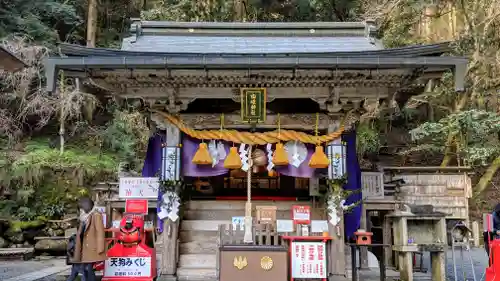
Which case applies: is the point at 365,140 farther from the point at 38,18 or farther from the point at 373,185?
the point at 38,18

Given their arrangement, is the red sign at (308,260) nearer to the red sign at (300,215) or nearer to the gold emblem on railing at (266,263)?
the red sign at (300,215)

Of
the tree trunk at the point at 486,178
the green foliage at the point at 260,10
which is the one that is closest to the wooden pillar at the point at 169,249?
the green foliage at the point at 260,10

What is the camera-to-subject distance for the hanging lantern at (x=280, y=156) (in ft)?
26.3

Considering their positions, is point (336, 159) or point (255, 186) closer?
point (336, 159)

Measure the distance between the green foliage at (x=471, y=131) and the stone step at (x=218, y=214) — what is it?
8558 mm

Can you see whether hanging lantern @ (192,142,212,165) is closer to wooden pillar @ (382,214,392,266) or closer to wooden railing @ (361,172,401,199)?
wooden pillar @ (382,214,392,266)

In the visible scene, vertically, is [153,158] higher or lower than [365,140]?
lower

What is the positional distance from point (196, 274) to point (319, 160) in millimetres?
3224

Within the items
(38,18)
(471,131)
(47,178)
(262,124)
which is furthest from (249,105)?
(38,18)

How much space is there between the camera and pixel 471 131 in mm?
15352

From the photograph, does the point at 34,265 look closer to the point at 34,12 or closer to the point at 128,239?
the point at 128,239

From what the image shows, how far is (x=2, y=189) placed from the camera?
16156 mm

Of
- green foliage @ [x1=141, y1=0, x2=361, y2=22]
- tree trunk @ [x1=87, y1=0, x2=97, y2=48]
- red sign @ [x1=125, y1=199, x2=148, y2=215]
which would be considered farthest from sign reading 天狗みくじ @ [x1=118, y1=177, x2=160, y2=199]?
tree trunk @ [x1=87, y1=0, x2=97, y2=48]

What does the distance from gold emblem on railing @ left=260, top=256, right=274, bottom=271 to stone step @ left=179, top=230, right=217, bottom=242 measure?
7.41ft
